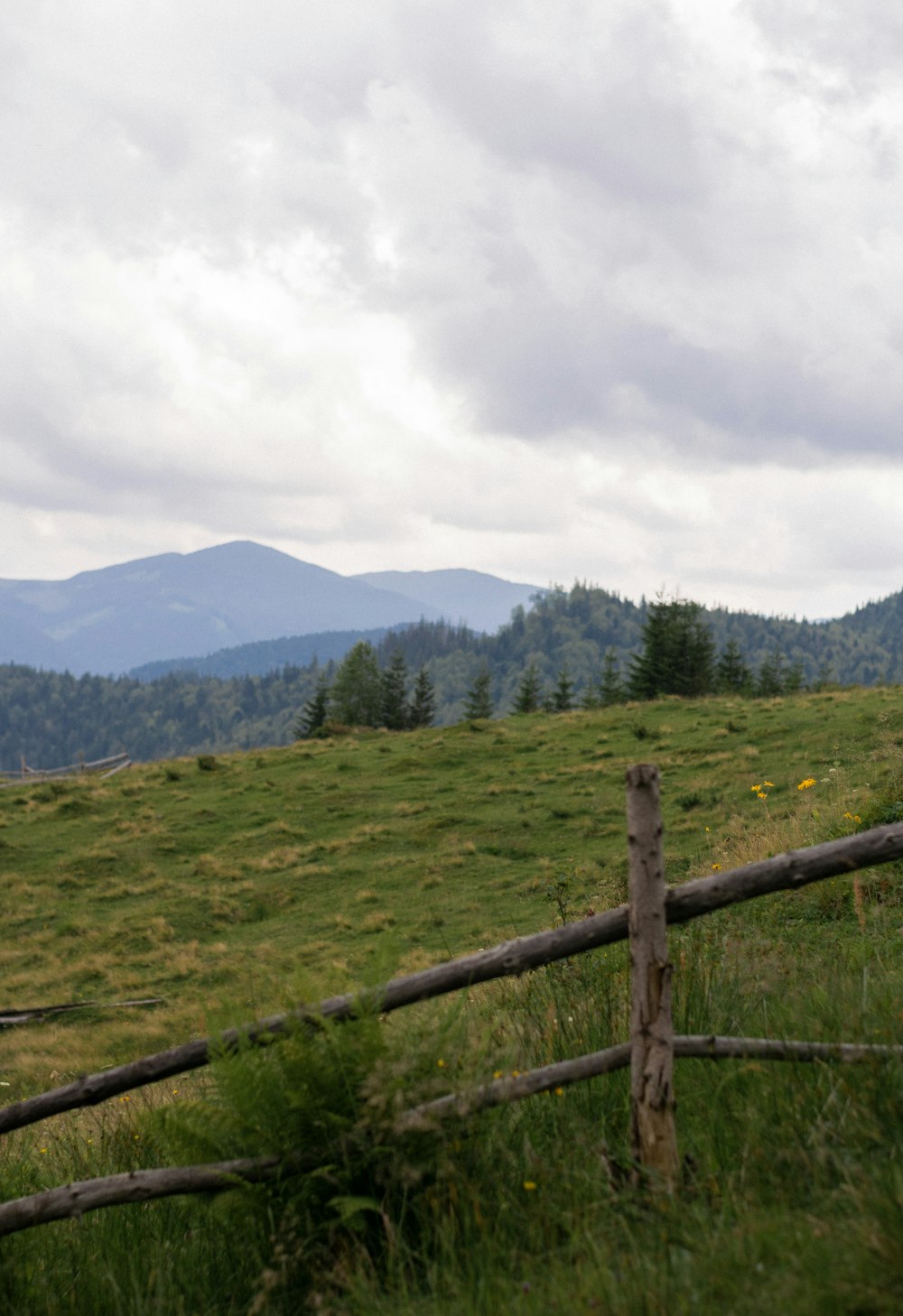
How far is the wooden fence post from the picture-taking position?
404 centimetres

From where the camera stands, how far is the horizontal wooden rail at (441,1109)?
4.11 metres

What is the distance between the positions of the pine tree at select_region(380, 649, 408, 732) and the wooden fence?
72.1 m

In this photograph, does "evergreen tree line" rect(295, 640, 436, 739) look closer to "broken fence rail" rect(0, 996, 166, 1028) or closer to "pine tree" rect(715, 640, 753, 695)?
"pine tree" rect(715, 640, 753, 695)

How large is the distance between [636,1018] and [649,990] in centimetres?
16

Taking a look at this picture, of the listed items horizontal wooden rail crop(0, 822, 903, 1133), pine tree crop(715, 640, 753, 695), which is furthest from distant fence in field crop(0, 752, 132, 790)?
pine tree crop(715, 640, 753, 695)

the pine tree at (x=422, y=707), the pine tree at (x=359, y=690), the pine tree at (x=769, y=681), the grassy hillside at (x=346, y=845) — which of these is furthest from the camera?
the pine tree at (x=359, y=690)

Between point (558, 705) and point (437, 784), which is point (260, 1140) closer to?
point (437, 784)

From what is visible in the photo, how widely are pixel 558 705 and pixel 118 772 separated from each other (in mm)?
38176

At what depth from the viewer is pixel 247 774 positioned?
1188 inches

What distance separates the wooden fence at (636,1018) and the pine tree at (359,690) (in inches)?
2961

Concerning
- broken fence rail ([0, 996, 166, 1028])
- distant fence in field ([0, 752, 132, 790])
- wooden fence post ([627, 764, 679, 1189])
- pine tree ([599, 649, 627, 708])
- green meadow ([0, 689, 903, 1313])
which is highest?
pine tree ([599, 649, 627, 708])

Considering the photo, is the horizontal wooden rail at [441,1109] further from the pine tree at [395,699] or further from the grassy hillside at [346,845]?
the pine tree at [395,699]

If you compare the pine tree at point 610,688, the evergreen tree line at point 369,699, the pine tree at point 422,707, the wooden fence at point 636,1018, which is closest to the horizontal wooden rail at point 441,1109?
the wooden fence at point 636,1018

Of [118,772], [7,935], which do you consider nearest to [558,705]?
[118,772]
